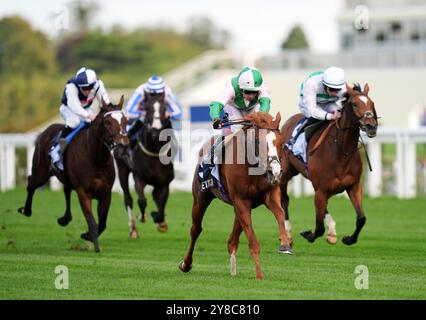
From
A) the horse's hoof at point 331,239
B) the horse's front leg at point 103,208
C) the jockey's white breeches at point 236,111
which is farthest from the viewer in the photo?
the horse's front leg at point 103,208

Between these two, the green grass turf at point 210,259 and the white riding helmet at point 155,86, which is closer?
the green grass turf at point 210,259

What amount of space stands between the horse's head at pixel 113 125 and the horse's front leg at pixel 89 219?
2.26 feet

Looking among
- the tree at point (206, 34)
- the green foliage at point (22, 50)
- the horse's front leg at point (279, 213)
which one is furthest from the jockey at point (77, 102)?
the tree at point (206, 34)

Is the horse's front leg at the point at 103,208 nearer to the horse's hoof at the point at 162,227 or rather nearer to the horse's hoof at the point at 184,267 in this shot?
the horse's hoof at the point at 162,227

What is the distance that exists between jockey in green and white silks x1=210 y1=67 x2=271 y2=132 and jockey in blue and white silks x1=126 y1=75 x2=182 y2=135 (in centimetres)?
471

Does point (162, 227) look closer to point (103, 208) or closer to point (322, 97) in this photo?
point (103, 208)

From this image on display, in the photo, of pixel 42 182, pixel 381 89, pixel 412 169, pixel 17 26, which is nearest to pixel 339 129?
pixel 42 182

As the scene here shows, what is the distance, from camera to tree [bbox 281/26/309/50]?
61.9m

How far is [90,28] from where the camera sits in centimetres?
7331

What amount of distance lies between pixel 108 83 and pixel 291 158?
46.4 metres

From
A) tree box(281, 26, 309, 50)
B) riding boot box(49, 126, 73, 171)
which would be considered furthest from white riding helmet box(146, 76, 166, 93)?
tree box(281, 26, 309, 50)

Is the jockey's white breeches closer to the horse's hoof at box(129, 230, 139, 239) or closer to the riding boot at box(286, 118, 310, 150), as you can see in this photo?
the riding boot at box(286, 118, 310, 150)

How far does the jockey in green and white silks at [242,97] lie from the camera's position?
39.7 ft
